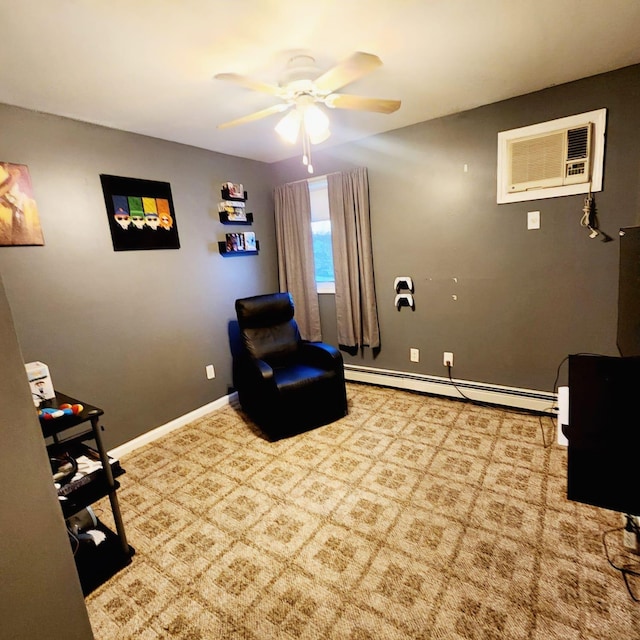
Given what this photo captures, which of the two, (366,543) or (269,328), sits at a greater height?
(269,328)

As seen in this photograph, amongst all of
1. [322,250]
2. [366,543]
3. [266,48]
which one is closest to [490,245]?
[322,250]

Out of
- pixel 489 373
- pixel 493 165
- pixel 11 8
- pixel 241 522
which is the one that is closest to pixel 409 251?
pixel 493 165

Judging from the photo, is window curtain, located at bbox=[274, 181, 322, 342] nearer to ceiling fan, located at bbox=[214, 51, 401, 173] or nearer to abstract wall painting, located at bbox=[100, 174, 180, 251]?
abstract wall painting, located at bbox=[100, 174, 180, 251]

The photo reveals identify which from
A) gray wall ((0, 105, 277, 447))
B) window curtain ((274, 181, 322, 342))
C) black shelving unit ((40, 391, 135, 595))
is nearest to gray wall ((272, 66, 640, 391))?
window curtain ((274, 181, 322, 342))

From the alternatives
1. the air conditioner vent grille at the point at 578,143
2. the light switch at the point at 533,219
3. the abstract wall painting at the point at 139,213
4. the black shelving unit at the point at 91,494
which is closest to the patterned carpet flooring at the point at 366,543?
the black shelving unit at the point at 91,494

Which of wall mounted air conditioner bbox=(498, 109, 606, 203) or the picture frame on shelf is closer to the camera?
wall mounted air conditioner bbox=(498, 109, 606, 203)

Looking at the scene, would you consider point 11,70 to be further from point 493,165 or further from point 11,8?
point 493,165

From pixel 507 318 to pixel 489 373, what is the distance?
49 cm

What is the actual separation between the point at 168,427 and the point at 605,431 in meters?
2.87

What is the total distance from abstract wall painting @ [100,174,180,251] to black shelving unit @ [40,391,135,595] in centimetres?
133

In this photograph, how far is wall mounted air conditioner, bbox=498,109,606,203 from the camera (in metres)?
2.27

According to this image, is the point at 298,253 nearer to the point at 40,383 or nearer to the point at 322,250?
the point at 322,250

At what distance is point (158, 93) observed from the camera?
203 centimetres

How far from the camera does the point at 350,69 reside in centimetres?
154
